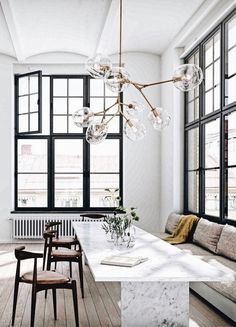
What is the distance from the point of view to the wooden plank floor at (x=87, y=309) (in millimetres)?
4742

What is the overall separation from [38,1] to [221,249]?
3977 millimetres

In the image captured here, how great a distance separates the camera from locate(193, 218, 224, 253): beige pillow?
635 cm

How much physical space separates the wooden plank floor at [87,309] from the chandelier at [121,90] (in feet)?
5.70

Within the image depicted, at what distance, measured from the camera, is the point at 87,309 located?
5238mm

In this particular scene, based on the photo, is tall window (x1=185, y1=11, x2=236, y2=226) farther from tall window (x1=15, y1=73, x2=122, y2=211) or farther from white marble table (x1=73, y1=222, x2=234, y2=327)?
white marble table (x1=73, y1=222, x2=234, y2=327)

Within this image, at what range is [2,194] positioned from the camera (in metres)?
9.98

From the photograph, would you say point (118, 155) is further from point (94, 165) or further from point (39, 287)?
point (39, 287)

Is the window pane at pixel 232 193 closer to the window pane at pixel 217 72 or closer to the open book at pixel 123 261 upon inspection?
the window pane at pixel 217 72

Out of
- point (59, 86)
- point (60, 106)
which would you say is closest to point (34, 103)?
point (60, 106)

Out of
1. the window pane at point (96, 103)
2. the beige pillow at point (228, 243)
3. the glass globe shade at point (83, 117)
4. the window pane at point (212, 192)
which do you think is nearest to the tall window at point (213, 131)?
the window pane at point (212, 192)

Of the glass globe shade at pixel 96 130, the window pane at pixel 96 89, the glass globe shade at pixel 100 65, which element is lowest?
the glass globe shade at pixel 96 130

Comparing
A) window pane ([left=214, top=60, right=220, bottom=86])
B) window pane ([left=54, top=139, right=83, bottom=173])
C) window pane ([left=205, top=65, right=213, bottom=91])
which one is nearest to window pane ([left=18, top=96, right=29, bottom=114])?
window pane ([left=54, top=139, right=83, bottom=173])

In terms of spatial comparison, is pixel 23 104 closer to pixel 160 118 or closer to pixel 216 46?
pixel 216 46

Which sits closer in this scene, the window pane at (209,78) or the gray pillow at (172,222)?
the window pane at (209,78)
